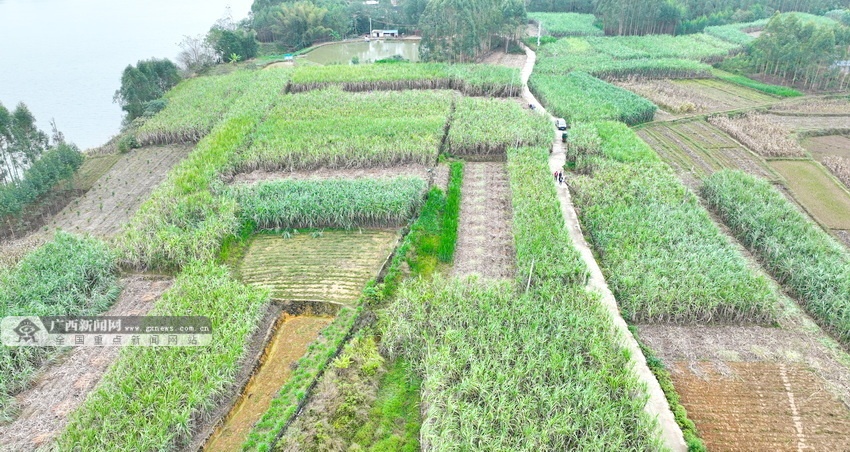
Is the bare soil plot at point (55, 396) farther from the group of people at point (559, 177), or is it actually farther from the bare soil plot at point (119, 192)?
the group of people at point (559, 177)

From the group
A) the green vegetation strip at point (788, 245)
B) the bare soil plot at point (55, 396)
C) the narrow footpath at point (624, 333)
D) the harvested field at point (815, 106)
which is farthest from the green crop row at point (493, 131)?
the harvested field at point (815, 106)

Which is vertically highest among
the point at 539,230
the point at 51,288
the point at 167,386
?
the point at 51,288

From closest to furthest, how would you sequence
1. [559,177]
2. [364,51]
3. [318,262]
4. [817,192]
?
[318,262]
[559,177]
[817,192]
[364,51]

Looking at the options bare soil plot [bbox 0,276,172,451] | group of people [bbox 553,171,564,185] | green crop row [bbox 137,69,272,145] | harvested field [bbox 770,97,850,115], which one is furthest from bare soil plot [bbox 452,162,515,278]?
harvested field [bbox 770,97,850,115]

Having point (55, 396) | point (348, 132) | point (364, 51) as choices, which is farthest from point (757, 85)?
point (55, 396)

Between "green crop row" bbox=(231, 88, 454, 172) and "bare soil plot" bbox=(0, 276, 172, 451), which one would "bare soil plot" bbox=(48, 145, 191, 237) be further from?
"bare soil plot" bbox=(0, 276, 172, 451)

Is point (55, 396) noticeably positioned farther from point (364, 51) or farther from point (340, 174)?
point (364, 51)

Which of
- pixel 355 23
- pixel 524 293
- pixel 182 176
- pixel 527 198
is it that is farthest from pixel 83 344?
pixel 355 23

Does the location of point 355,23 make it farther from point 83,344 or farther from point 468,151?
point 83,344
